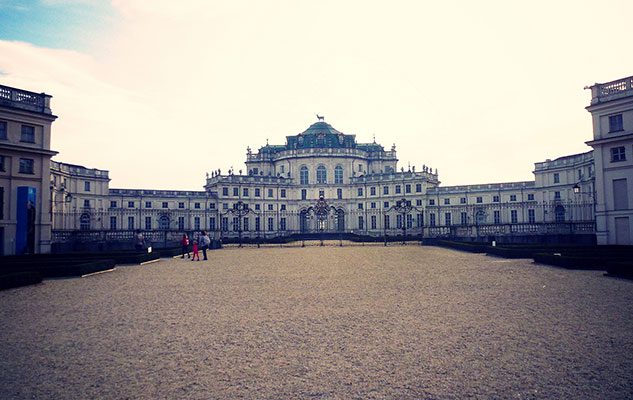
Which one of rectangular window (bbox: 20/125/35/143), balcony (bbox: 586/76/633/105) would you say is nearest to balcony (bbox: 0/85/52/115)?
rectangular window (bbox: 20/125/35/143)

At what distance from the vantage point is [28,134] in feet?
102

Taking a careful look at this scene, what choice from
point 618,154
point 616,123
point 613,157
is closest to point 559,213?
point 613,157

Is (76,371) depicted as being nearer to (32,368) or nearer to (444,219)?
(32,368)

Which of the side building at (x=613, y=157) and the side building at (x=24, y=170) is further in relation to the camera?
the side building at (x=613, y=157)

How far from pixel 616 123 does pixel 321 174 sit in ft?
199

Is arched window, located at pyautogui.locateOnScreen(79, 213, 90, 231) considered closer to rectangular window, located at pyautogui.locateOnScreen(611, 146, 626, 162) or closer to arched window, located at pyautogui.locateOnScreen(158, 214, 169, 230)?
arched window, located at pyautogui.locateOnScreen(158, 214, 169, 230)

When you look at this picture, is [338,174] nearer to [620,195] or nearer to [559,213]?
[559,213]

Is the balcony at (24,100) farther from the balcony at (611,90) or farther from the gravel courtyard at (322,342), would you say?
the balcony at (611,90)

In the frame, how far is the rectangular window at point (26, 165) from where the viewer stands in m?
30.4

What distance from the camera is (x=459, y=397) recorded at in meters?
5.41

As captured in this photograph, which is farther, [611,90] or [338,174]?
[338,174]

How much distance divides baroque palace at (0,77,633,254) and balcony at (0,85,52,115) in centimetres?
8

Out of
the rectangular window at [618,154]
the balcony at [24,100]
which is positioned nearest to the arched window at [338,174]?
the rectangular window at [618,154]

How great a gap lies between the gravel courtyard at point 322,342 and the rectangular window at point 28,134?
2099cm
